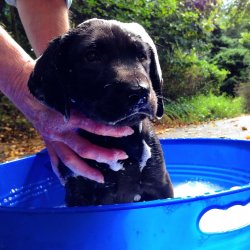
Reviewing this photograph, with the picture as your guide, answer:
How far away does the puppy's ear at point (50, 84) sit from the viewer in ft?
6.46

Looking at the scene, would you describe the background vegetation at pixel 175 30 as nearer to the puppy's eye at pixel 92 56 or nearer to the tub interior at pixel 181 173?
the tub interior at pixel 181 173

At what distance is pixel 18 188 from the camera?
10.3 ft

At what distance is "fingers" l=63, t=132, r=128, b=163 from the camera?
1919mm

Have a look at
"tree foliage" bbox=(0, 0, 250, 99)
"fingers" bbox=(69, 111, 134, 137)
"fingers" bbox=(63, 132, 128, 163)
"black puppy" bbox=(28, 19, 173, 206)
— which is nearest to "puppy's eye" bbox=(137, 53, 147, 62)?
"black puppy" bbox=(28, 19, 173, 206)

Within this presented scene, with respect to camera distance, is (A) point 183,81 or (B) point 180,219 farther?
(A) point 183,81

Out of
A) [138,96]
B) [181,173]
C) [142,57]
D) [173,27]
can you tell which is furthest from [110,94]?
[173,27]

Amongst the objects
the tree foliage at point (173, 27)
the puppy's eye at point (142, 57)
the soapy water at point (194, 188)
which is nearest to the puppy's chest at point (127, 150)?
the puppy's eye at point (142, 57)

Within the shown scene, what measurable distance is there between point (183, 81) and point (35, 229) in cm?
1061

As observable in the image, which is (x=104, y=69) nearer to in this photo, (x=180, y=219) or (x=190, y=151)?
(x=180, y=219)

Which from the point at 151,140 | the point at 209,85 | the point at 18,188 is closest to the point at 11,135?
the point at 18,188

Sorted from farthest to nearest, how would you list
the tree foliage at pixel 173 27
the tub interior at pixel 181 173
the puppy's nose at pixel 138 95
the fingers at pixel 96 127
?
the tree foliage at pixel 173 27
the tub interior at pixel 181 173
the fingers at pixel 96 127
the puppy's nose at pixel 138 95

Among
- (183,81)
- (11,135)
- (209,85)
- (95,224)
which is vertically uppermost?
(95,224)

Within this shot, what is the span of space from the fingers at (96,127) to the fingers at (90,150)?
5cm

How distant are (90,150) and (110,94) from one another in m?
0.28
